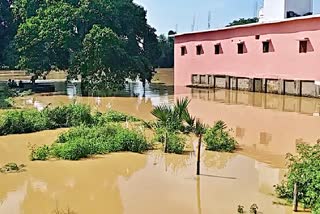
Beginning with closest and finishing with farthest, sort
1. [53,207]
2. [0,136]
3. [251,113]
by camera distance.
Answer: [53,207] → [0,136] → [251,113]

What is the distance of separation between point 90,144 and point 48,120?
4828 millimetres

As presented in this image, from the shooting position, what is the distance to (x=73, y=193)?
9.63m

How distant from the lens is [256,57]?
31828mm

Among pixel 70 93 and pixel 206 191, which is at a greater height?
pixel 70 93

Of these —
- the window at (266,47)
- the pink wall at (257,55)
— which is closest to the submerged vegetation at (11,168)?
the pink wall at (257,55)

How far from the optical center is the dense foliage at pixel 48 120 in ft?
53.2

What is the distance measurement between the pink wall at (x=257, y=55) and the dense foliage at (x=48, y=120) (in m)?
14.8

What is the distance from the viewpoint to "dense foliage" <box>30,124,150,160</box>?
1240 centimetres

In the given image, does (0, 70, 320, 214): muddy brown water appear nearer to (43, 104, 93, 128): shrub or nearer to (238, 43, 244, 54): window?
(43, 104, 93, 128): shrub

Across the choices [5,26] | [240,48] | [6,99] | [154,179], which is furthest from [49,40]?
[154,179]

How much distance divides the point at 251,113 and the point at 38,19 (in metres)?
19.4

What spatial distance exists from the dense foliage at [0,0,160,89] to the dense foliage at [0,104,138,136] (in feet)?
37.5

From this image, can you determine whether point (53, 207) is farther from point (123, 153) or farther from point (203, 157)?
point (203, 157)

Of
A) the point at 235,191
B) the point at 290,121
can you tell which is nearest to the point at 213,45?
the point at 290,121
